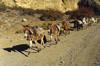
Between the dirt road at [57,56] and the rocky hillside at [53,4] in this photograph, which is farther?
the rocky hillside at [53,4]

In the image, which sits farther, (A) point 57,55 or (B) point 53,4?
(B) point 53,4

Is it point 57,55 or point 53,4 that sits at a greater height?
point 53,4

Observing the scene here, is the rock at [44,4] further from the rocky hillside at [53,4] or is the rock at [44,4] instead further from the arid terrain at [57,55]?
the arid terrain at [57,55]

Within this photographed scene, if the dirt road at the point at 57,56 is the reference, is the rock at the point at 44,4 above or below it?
above

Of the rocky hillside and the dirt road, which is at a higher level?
the rocky hillside

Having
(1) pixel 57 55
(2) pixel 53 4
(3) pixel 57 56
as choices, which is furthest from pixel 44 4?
(3) pixel 57 56

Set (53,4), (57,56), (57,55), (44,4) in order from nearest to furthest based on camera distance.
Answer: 1. (57,56)
2. (57,55)
3. (44,4)
4. (53,4)

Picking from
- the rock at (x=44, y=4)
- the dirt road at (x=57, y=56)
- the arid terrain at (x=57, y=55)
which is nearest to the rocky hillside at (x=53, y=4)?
the rock at (x=44, y=4)

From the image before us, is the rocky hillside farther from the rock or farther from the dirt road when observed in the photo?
the dirt road

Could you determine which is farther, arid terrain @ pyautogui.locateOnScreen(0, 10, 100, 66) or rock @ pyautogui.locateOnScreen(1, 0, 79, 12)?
rock @ pyautogui.locateOnScreen(1, 0, 79, 12)

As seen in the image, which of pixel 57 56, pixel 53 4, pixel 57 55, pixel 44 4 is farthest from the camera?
pixel 53 4

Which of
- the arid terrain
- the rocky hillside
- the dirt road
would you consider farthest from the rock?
the dirt road

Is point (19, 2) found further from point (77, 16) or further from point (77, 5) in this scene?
point (77, 5)

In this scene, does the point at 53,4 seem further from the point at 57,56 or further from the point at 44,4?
the point at 57,56
